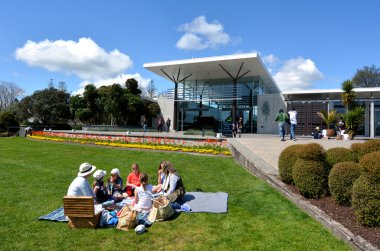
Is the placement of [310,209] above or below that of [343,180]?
below

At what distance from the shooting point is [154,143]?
1719 centimetres

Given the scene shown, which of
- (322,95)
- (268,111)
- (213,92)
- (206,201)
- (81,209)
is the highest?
(213,92)

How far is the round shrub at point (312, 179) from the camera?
6363 millimetres

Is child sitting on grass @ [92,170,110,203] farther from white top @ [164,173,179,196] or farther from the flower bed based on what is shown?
the flower bed

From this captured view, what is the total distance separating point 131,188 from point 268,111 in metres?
26.9

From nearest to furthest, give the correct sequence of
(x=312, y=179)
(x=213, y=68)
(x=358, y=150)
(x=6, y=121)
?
1. (x=312, y=179)
2. (x=358, y=150)
3. (x=213, y=68)
4. (x=6, y=121)

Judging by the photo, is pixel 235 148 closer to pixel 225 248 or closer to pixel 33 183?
pixel 33 183

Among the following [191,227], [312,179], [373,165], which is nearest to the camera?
[373,165]

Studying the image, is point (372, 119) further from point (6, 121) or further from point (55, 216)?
point (6, 121)

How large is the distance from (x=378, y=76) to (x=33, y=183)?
6448cm

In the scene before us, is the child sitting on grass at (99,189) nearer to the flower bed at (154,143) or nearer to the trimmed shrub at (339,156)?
the trimmed shrub at (339,156)

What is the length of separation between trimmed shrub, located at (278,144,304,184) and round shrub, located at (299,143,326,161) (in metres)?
0.30

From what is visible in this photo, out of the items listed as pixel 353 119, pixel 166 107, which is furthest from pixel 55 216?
pixel 166 107

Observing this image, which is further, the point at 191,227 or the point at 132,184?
the point at 132,184
